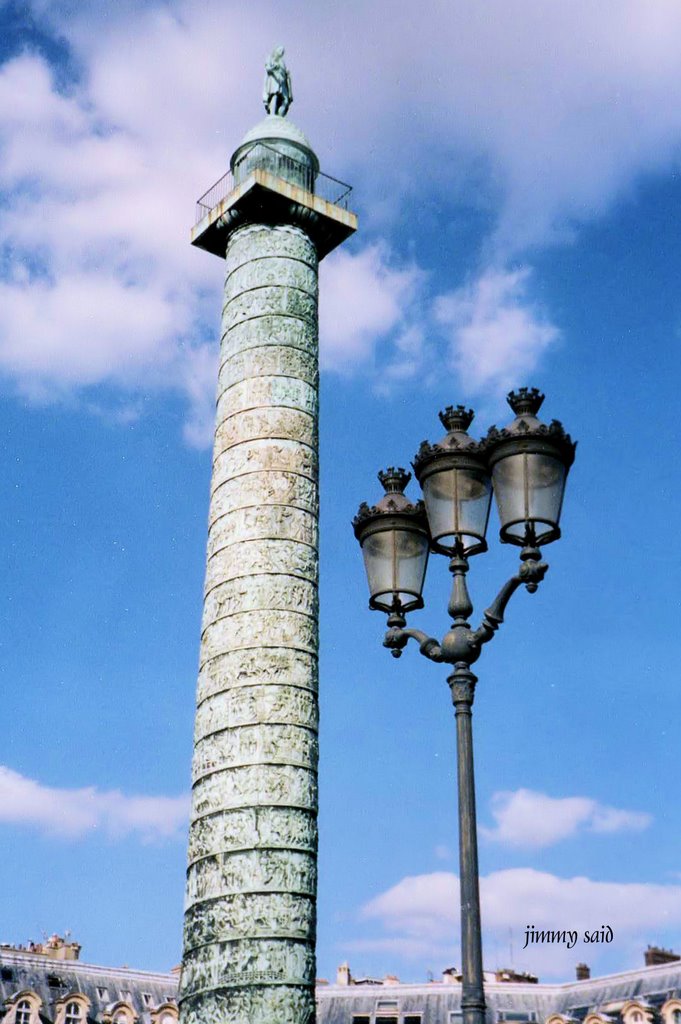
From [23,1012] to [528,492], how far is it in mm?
22124

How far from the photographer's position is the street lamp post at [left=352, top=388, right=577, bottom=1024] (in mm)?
5000

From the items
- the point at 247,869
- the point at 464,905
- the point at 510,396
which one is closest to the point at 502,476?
the point at 510,396

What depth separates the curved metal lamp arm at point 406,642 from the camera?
525 cm

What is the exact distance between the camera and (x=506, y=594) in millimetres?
5219

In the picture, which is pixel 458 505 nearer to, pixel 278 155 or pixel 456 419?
pixel 456 419

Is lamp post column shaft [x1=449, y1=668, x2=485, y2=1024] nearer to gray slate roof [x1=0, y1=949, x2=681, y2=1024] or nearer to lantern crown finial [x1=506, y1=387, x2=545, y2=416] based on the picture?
lantern crown finial [x1=506, y1=387, x2=545, y2=416]

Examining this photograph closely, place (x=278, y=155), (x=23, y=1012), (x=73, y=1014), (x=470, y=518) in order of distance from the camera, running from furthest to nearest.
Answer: (x=73, y=1014) → (x=23, y=1012) → (x=278, y=155) → (x=470, y=518)

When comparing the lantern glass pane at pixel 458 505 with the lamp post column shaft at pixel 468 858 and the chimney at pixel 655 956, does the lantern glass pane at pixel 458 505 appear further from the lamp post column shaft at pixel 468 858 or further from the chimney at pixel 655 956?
the chimney at pixel 655 956

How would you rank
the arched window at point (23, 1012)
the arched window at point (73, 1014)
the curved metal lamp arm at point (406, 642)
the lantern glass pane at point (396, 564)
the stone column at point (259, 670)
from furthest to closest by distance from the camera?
the arched window at point (73, 1014) → the arched window at point (23, 1012) → the stone column at point (259, 670) → the lantern glass pane at point (396, 564) → the curved metal lamp arm at point (406, 642)

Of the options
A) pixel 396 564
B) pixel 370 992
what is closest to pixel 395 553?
pixel 396 564

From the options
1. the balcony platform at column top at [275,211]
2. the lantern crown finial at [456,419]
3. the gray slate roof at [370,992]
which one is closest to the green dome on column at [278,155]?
the balcony platform at column top at [275,211]

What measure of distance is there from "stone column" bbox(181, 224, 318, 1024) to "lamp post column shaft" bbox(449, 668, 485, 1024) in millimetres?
5190

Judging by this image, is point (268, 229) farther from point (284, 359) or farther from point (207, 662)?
point (207, 662)

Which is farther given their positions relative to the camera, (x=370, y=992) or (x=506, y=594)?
(x=370, y=992)
